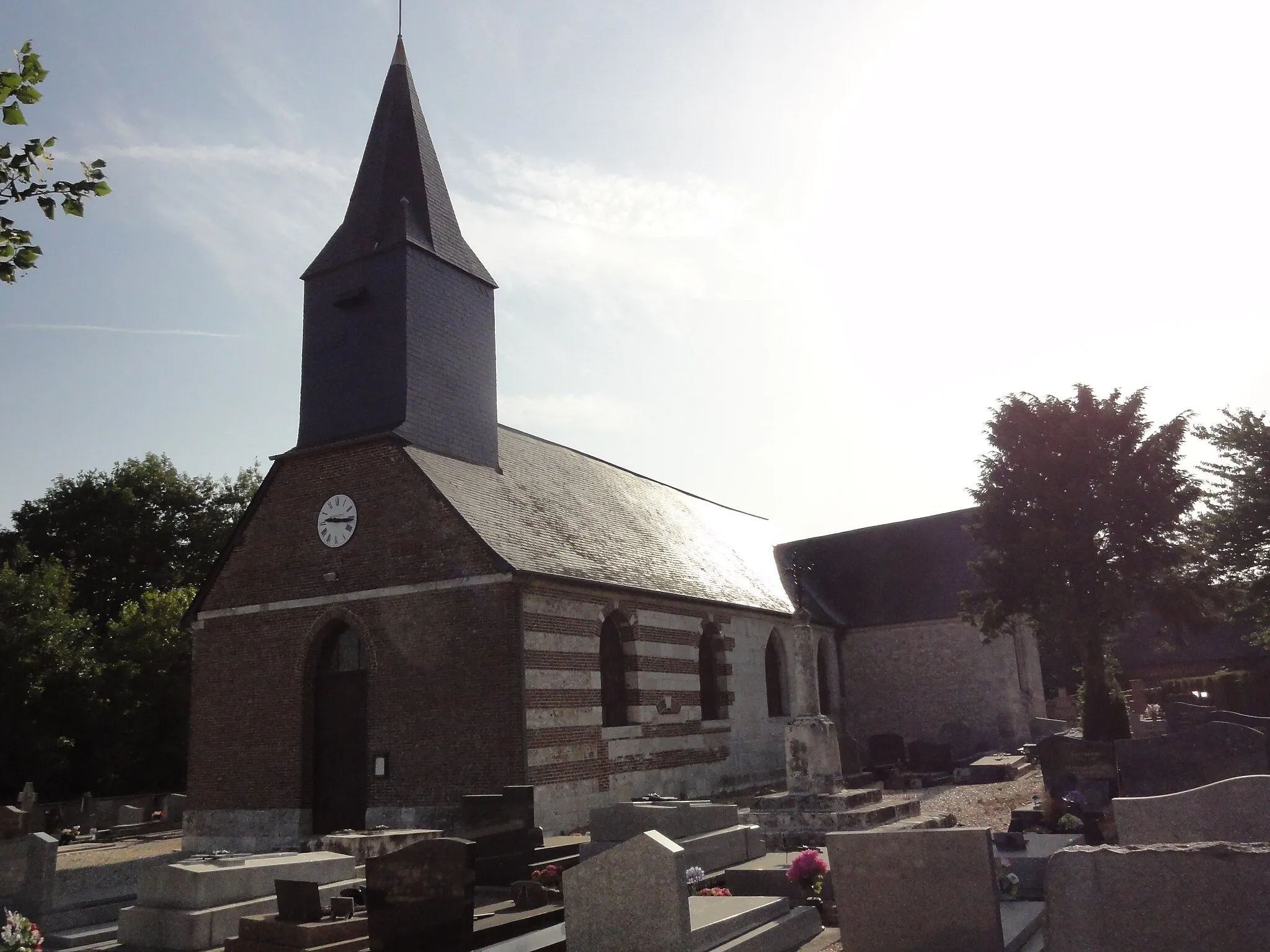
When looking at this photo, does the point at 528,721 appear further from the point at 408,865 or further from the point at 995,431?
the point at 995,431

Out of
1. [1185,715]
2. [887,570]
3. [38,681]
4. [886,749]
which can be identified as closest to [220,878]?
[886,749]

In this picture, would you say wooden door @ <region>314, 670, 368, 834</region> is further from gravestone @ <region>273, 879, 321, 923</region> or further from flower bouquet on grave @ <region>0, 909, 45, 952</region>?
flower bouquet on grave @ <region>0, 909, 45, 952</region>

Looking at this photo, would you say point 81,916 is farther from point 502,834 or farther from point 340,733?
point 340,733

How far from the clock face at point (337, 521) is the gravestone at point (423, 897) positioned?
1117cm

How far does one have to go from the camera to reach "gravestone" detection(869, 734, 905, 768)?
80.5 ft

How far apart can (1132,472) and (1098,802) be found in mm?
11033

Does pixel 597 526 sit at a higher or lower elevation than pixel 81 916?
higher

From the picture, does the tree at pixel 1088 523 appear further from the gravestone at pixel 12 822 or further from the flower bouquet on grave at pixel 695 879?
the gravestone at pixel 12 822

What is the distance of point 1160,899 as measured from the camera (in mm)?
4809

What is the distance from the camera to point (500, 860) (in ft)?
35.5

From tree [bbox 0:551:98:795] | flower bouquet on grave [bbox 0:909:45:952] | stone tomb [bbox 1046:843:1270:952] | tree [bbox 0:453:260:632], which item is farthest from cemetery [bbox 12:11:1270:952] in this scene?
tree [bbox 0:453:260:632]

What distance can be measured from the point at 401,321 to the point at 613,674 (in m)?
7.97

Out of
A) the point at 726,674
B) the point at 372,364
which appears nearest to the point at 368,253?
the point at 372,364

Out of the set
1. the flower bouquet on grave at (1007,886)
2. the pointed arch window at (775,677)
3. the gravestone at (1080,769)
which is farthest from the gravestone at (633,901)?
the pointed arch window at (775,677)
